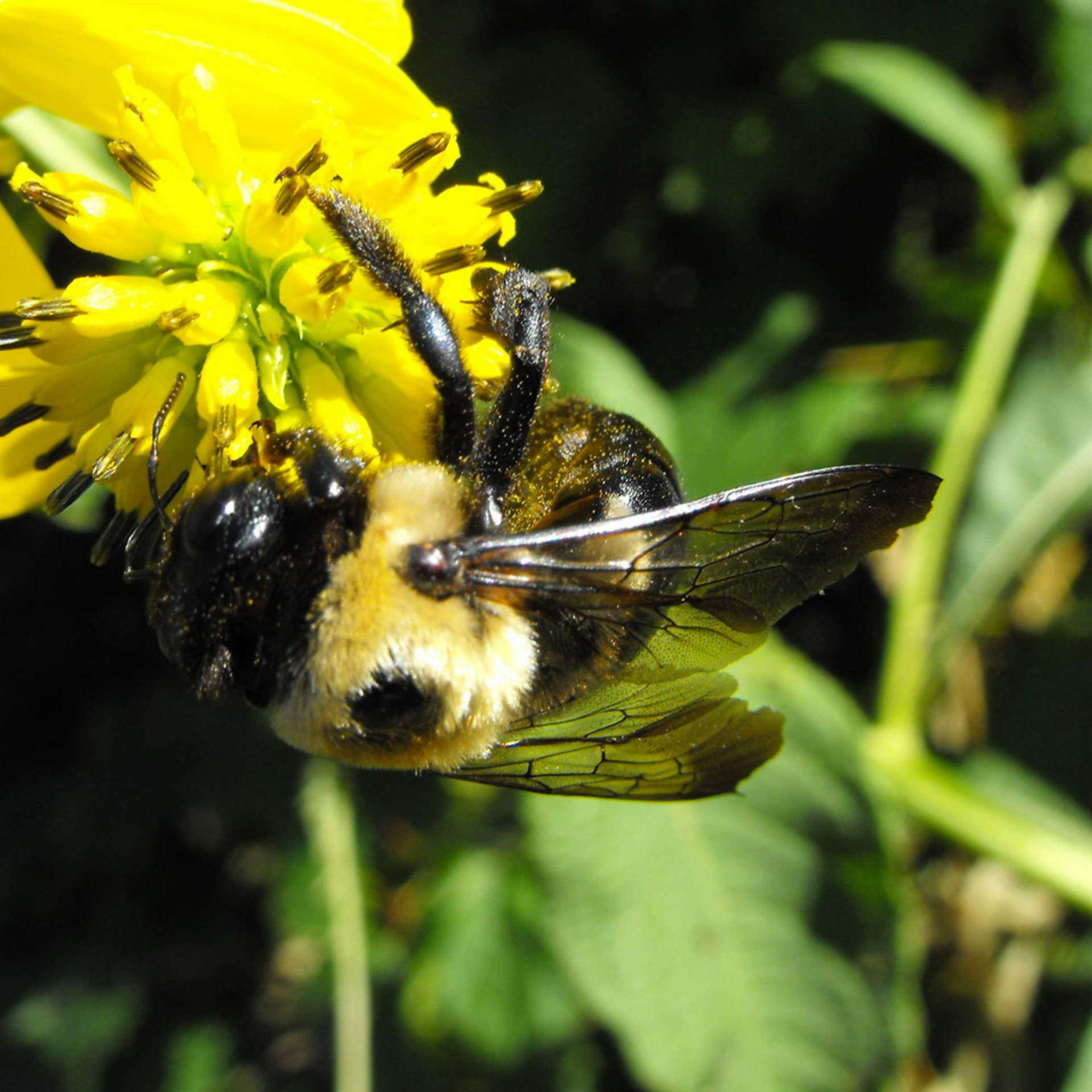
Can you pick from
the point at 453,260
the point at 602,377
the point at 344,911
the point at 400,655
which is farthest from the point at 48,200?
the point at 344,911

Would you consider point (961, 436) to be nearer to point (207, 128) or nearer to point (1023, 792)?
point (1023, 792)

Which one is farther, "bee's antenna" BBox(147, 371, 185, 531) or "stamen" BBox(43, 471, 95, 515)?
"stamen" BBox(43, 471, 95, 515)

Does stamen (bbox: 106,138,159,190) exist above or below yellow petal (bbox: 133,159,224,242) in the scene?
above

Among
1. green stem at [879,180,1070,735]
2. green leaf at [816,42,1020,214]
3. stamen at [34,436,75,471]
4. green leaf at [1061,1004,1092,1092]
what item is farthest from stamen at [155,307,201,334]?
green leaf at [1061,1004,1092,1092]

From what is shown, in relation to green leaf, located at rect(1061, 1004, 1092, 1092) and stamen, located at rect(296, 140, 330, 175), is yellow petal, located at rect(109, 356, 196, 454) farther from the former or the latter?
green leaf, located at rect(1061, 1004, 1092, 1092)

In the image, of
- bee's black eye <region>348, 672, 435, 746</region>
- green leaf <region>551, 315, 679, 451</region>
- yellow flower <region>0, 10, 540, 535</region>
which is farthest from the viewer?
green leaf <region>551, 315, 679, 451</region>

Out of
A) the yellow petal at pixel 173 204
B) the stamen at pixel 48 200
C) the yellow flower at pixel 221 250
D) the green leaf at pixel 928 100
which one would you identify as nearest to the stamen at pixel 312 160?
the yellow flower at pixel 221 250

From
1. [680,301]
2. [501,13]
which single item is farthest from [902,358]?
[501,13]
